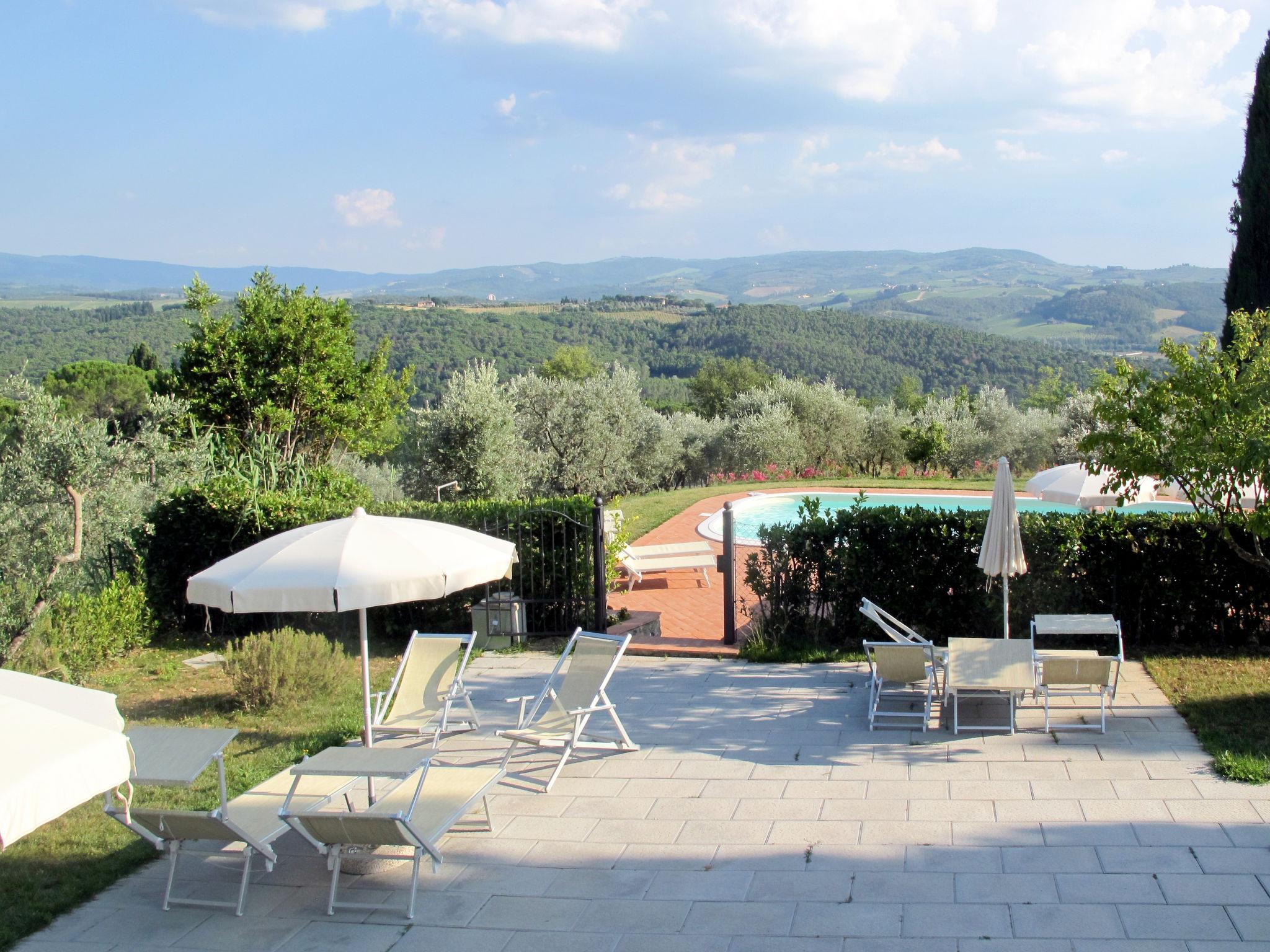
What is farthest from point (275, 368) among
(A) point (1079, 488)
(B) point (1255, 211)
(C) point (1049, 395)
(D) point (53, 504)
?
(C) point (1049, 395)

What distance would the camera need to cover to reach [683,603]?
40.1 ft

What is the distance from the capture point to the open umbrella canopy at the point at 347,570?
559 cm

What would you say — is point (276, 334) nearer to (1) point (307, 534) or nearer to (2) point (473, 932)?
(1) point (307, 534)

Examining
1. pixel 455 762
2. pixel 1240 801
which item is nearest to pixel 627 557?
pixel 455 762

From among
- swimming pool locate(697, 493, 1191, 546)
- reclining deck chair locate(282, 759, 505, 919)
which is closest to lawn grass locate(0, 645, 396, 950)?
reclining deck chair locate(282, 759, 505, 919)

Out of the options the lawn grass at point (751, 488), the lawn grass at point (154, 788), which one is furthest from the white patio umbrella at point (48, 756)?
the lawn grass at point (751, 488)

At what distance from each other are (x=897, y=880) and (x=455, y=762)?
10.7 ft

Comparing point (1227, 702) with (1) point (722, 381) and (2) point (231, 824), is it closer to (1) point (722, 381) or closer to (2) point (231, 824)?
(2) point (231, 824)

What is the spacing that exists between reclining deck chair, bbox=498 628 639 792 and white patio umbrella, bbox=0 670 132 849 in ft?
9.83

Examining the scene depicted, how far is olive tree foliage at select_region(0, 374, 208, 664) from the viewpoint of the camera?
9.64m

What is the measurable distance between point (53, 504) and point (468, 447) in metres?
10.6

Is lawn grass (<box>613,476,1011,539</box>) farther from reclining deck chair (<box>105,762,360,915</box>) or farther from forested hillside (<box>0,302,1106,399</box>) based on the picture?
forested hillside (<box>0,302,1106,399</box>)

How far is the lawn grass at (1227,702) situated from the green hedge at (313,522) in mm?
5516

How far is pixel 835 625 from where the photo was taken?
954 cm
